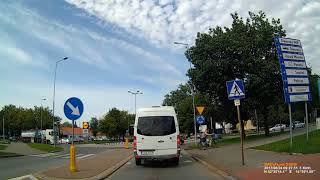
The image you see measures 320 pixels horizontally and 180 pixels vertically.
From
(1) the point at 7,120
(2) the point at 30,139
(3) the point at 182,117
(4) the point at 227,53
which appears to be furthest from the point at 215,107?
(1) the point at 7,120

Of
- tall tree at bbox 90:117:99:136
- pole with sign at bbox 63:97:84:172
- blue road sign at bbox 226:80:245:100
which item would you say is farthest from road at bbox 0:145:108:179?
tall tree at bbox 90:117:99:136

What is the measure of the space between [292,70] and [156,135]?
7.84 m

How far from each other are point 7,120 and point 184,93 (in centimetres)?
5639

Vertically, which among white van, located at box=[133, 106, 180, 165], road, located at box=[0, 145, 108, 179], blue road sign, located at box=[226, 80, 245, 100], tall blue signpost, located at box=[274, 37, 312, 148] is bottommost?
road, located at box=[0, 145, 108, 179]

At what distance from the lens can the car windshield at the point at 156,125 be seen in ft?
70.1

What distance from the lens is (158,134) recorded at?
69.8ft

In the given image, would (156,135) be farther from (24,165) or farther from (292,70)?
(24,165)

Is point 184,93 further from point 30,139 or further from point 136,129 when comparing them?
point 136,129

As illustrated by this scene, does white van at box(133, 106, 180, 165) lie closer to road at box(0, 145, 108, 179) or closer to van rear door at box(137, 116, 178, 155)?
van rear door at box(137, 116, 178, 155)

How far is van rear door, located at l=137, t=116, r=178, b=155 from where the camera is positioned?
2114cm

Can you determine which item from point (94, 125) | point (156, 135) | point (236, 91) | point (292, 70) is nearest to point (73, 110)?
point (156, 135)

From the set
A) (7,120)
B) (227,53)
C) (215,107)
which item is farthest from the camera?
(7,120)

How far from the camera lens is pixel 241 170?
52.3ft

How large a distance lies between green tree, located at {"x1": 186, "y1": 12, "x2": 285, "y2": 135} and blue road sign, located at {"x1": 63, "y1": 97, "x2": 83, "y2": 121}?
2551cm
